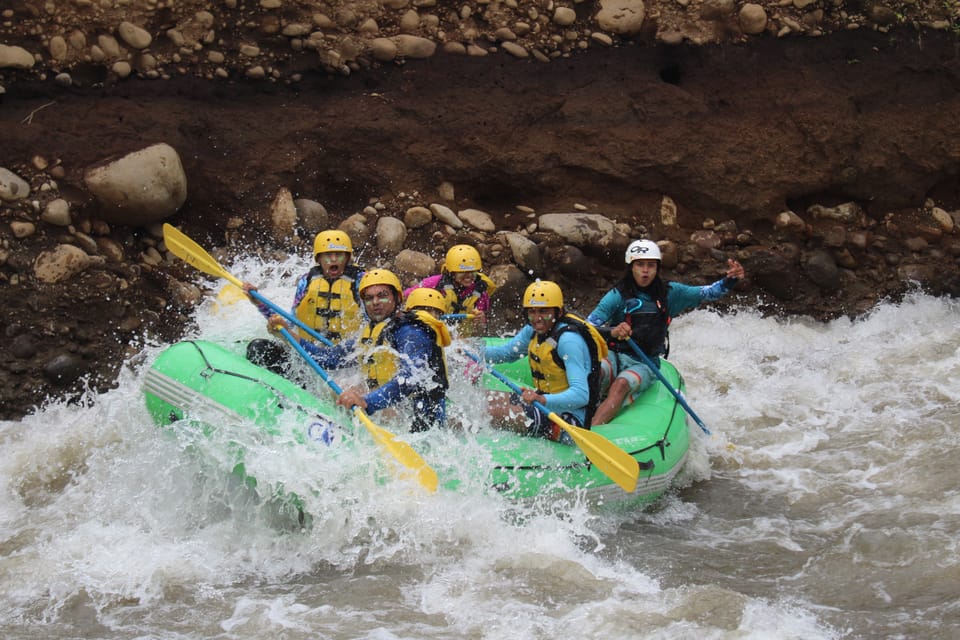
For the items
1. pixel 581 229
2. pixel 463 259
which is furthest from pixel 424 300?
pixel 581 229

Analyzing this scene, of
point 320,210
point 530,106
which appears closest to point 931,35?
point 530,106

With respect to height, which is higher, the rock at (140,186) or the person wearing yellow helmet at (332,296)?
the person wearing yellow helmet at (332,296)

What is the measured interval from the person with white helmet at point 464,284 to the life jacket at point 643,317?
45.1 inches

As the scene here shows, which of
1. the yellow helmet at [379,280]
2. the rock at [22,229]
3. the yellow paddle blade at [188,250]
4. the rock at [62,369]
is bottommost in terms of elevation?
the rock at [62,369]

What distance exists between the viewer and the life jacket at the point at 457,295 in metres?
7.85

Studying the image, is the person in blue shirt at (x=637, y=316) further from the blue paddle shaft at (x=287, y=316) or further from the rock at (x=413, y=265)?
the rock at (x=413, y=265)

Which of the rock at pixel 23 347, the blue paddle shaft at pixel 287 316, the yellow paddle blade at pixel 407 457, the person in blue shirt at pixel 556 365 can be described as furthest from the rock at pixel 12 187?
the person in blue shirt at pixel 556 365

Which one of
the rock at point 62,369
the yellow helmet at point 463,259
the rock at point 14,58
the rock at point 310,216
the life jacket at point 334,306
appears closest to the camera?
the life jacket at point 334,306

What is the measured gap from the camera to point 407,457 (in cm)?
570

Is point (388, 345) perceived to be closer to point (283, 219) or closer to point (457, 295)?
point (457, 295)

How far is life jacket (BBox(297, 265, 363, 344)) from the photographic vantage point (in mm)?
7035

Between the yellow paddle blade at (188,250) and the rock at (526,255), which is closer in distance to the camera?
the yellow paddle blade at (188,250)

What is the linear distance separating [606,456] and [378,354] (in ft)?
4.63

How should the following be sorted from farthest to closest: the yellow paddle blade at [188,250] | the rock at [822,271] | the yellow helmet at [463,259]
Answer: the rock at [822,271] < the yellow helmet at [463,259] < the yellow paddle blade at [188,250]
